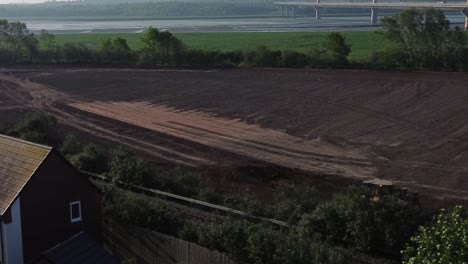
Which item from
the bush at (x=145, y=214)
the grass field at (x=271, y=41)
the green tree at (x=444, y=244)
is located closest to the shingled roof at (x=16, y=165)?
the bush at (x=145, y=214)

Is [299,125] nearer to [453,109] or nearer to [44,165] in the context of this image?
[453,109]

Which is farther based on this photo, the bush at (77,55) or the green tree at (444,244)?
the bush at (77,55)

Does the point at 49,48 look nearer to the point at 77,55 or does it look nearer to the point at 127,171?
the point at 77,55

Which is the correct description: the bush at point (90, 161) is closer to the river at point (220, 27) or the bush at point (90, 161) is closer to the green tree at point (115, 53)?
the green tree at point (115, 53)

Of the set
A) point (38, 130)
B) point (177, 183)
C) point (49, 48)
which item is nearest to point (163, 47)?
point (49, 48)

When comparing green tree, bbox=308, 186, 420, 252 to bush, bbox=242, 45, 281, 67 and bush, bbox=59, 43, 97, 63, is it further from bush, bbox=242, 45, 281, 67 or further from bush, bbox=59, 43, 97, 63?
bush, bbox=59, 43, 97, 63

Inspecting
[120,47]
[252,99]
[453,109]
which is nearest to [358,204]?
[453,109]

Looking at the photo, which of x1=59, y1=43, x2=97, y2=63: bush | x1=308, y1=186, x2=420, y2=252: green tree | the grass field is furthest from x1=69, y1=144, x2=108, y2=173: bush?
the grass field
